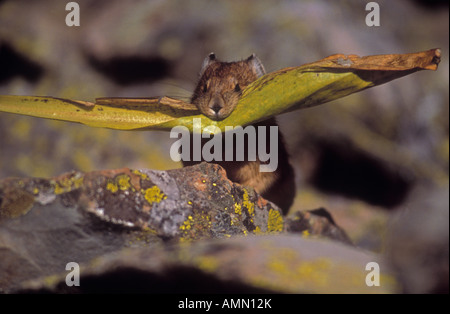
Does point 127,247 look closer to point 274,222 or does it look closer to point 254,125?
point 274,222

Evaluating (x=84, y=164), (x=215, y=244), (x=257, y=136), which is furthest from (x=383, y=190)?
(x=215, y=244)

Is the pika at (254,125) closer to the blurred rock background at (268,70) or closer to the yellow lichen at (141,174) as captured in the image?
the yellow lichen at (141,174)

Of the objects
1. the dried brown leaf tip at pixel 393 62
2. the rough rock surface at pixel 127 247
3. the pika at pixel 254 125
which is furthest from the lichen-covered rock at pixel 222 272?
the pika at pixel 254 125

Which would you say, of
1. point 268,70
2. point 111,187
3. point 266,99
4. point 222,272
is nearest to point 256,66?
point 268,70

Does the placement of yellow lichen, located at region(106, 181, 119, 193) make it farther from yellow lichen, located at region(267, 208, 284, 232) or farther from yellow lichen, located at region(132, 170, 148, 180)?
yellow lichen, located at region(267, 208, 284, 232)

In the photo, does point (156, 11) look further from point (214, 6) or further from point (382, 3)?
point (382, 3)
